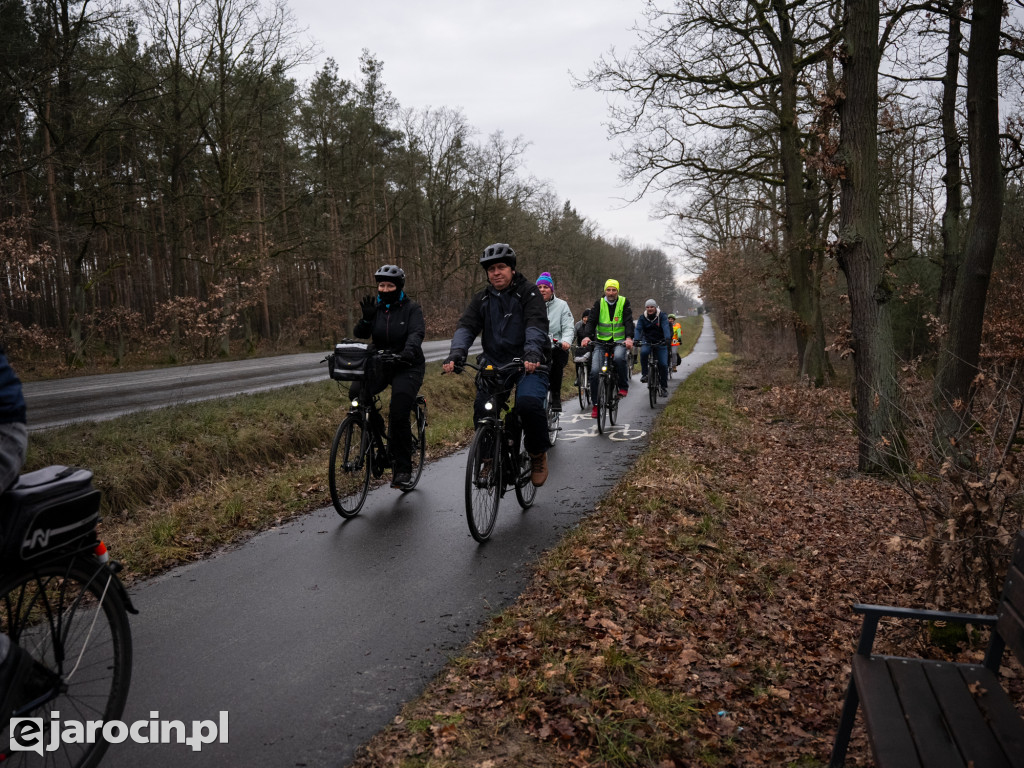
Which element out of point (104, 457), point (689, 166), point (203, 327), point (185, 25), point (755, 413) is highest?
point (185, 25)

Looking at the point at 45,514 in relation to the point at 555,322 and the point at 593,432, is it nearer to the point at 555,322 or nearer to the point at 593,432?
the point at 555,322

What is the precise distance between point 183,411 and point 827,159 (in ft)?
30.2

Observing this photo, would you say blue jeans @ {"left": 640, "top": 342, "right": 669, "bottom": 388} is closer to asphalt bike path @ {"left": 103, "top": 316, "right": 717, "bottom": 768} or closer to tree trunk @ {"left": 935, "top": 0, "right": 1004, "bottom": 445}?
tree trunk @ {"left": 935, "top": 0, "right": 1004, "bottom": 445}

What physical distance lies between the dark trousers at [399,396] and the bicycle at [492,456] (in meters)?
0.89

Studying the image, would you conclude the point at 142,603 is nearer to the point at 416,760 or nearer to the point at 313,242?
the point at 416,760

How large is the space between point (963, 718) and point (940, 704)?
95 millimetres

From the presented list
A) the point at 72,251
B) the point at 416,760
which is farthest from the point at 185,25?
the point at 416,760

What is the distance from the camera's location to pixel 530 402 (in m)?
6.14

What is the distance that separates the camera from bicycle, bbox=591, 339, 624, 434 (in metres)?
11.2

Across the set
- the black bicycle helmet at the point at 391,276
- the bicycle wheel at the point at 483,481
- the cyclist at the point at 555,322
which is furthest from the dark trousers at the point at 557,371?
the bicycle wheel at the point at 483,481

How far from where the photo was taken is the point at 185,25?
837 inches

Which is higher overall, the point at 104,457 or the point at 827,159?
the point at 827,159

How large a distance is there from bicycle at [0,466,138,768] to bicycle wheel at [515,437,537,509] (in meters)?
3.86

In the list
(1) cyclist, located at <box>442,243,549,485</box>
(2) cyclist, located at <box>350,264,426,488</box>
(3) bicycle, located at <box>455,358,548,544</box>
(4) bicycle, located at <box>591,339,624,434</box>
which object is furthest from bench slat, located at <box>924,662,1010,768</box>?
(4) bicycle, located at <box>591,339,624,434</box>
